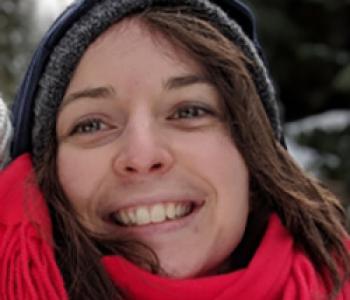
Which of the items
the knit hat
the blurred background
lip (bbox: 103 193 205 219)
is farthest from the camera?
the blurred background

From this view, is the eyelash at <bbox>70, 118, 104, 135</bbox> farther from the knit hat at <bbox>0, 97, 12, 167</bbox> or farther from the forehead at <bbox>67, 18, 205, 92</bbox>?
the knit hat at <bbox>0, 97, 12, 167</bbox>

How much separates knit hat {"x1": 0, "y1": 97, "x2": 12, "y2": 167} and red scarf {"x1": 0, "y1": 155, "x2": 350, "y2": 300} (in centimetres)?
7

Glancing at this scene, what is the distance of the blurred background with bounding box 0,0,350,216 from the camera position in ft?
19.3

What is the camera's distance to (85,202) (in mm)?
1817

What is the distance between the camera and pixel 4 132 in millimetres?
1991

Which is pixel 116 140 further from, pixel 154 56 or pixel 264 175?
pixel 264 175

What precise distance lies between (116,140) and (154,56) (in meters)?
0.23

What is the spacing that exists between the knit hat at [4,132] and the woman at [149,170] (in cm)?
7

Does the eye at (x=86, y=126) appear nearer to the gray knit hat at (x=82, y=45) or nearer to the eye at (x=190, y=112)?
the gray knit hat at (x=82, y=45)

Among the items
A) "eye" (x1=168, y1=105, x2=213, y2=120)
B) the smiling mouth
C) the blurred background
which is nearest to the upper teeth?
the smiling mouth

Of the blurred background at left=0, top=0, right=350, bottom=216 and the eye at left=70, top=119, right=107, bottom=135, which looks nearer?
the eye at left=70, top=119, right=107, bottom=135

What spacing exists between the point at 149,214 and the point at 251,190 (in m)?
0.35

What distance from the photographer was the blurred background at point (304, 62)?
587 centimetres

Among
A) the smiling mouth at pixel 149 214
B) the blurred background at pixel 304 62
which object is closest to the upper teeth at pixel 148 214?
the smiling mouth at pixel 149 214
